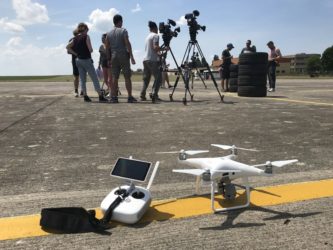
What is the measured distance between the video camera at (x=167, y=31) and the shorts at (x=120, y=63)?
4.80ft

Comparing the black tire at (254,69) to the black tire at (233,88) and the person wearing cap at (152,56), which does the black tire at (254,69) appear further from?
the person wearing cap at (152,56)

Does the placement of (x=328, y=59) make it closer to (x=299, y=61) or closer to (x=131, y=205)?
(x=299, y=61)

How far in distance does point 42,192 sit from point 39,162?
0.99m

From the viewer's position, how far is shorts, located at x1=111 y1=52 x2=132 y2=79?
10008 mm

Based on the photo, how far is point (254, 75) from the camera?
12.1 meters

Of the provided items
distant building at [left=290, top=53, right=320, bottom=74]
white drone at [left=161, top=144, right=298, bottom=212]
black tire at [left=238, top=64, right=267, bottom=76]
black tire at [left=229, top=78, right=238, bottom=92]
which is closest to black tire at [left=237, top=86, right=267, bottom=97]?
black tire at [left=238, top=64, right=267, bottom=76]

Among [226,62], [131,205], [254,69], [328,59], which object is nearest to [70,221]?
[131,205]

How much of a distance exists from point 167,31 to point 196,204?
28.3 feet

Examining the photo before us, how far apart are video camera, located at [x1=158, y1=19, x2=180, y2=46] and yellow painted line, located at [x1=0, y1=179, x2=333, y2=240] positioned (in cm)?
814

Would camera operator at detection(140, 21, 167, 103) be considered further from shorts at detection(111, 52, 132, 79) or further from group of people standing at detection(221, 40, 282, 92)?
group of people standing at detection(221, 40, 282, 92)

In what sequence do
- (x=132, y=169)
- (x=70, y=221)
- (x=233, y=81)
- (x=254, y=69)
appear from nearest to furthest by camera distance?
(x=70, y=221) → (x=132, y=169) → (x=254, y=69) → (x=233, y=81)

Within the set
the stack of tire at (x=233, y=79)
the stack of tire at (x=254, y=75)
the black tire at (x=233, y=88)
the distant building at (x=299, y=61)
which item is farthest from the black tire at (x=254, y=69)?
the distant building at (x=299, y=61)

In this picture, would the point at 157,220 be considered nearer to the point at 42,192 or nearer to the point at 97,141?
the point at 42,192

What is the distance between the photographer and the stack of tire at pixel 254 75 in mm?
12148
